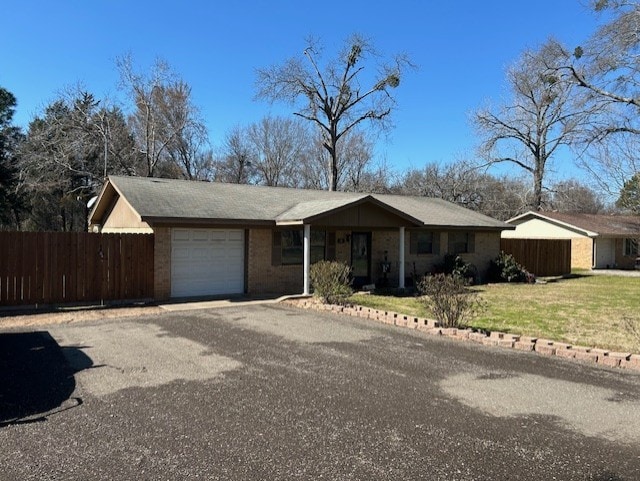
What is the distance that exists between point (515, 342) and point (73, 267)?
1014cm

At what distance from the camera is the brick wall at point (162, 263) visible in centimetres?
1357

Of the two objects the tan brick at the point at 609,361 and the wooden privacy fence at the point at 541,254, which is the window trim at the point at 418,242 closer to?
the wooden privacy fence at the point at 541,254

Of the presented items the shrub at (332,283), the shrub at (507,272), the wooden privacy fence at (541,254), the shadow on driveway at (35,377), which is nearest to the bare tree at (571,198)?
the wooden privacy fence at (541,254)

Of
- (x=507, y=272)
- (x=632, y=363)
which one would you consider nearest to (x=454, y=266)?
(x=507, y=272)

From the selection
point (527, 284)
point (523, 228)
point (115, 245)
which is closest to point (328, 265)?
point (115, 245)

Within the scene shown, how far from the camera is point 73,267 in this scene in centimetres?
1245

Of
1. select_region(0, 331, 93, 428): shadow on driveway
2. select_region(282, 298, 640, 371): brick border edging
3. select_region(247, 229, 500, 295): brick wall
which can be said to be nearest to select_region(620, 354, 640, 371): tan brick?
select_region(282, 298, 640, 371): brick border edging

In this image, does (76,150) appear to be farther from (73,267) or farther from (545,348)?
(545,348)

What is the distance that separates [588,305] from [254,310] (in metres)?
9.01

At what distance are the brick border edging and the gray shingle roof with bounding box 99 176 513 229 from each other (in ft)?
15.3

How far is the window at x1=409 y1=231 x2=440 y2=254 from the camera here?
19.3 metres

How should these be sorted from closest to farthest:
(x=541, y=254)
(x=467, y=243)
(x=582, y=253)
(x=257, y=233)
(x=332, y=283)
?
(x=332, y=283)
(x=257, y=233)
(x=467, y=243)
(x=541, y=254)
(x=582, y=253)

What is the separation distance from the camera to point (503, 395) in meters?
5.57

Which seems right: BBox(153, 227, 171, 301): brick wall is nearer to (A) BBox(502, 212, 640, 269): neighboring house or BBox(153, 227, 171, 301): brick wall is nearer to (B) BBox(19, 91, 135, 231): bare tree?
(B) BBox(19, 91, 135, 231): bare tree
